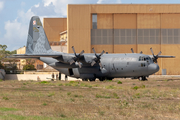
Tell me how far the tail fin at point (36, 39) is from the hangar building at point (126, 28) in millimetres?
25060

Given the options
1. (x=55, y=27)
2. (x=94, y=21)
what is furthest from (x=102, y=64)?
(x=55, y=27)

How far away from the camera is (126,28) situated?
71312mm

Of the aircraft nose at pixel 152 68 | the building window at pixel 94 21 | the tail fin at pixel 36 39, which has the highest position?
the building window at pixel 94 21

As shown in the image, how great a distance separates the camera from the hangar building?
231 ft

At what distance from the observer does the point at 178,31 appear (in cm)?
7106

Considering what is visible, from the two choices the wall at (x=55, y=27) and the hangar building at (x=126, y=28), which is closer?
the hangar building at (x=126, y=28)

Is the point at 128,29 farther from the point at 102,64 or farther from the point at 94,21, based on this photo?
the point at 102,64

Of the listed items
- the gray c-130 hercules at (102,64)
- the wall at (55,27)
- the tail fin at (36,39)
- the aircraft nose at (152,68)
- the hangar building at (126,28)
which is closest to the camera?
the aircraft nose at (152,68)

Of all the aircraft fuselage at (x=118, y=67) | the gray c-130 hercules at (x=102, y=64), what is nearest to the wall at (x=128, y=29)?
the gray c-130 hercules at (x=102, y=64)

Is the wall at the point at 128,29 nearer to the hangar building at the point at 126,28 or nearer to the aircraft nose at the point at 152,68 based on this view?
the hangar building at the point at 126,28

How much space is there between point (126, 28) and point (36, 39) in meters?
31.5

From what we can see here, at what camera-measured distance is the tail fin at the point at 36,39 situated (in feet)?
147

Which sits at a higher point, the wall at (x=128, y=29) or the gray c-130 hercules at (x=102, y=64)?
the wall at (x=128, y=29)

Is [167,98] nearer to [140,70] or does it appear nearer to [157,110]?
[157,110]
